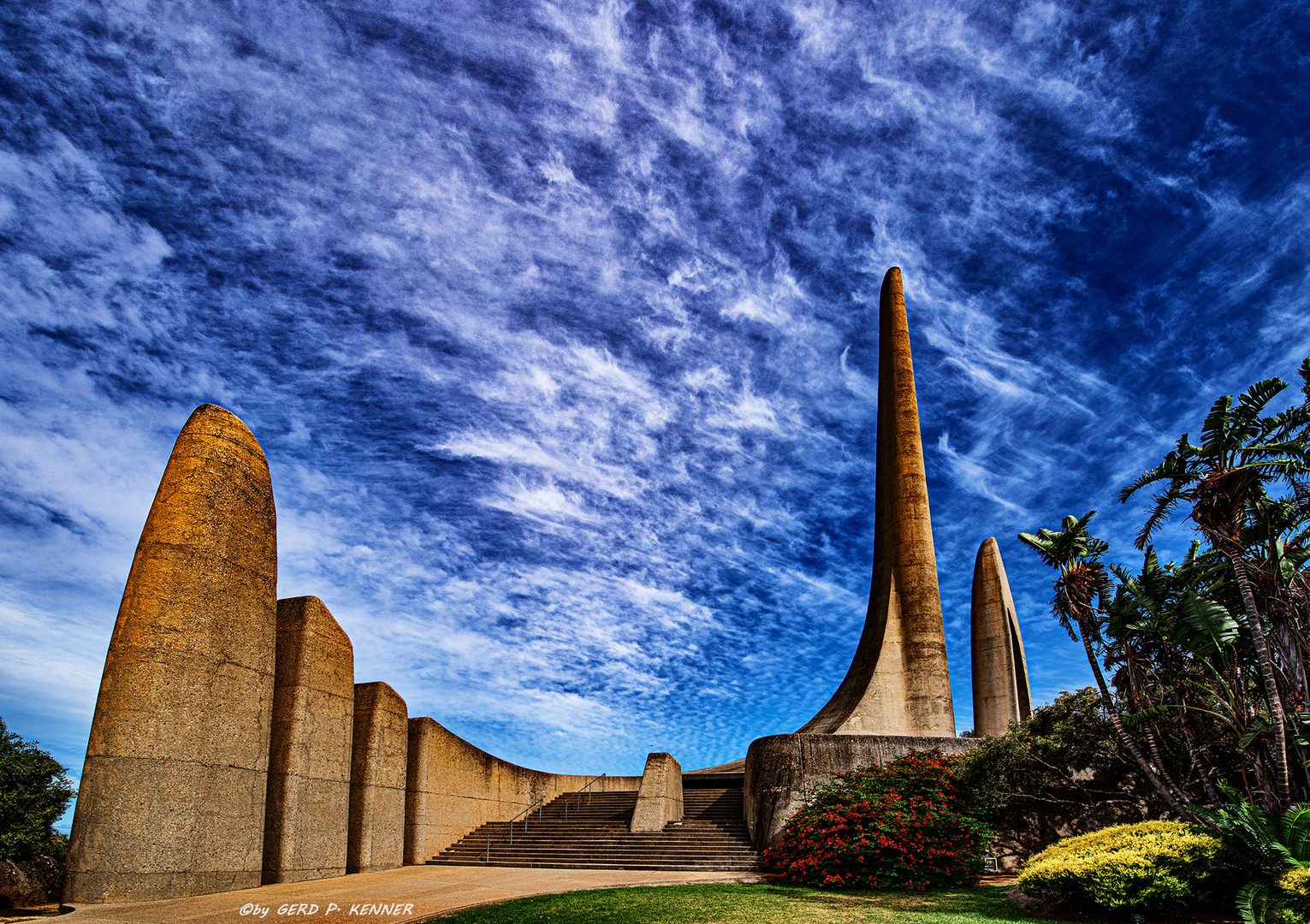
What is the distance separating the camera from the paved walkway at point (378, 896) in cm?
858

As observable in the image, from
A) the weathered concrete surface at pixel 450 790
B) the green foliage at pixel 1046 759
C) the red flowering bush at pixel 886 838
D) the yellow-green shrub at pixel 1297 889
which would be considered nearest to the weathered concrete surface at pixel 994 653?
the green foliage at pixel 1046 759

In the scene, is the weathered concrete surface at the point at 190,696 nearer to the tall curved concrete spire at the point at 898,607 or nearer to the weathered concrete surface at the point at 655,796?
the weathered concrete surface at the point at 655,796

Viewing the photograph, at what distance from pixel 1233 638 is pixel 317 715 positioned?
1336 cm

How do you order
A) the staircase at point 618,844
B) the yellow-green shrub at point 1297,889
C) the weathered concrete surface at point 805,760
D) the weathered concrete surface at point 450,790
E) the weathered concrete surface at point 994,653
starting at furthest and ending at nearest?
the weathered concrete surface at point 994,653, the weathered concrete surface at point 450,790, the staircase at point 618,844, the weathered concrete surface at point 805,760, the yellow-green shrub at point 1297,889

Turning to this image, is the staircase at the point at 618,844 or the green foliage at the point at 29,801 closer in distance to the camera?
the green foliage at the point at 29,801

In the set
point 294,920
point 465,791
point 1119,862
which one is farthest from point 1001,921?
point 465,791

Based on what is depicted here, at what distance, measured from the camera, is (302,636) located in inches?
494

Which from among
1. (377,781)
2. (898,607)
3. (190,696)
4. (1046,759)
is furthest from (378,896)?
(898,607)

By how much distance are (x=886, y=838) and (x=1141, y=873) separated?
435 centimetres

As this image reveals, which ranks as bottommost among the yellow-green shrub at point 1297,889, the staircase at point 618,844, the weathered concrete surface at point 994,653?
the staircase at point 618,844

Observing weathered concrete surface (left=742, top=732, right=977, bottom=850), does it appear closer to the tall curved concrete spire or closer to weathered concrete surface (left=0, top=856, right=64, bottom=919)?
the tall curved concrete spire

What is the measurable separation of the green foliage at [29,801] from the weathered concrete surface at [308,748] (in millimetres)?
2723

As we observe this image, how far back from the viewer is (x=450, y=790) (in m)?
16.6

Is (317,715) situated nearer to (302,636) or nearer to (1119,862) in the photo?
(302,636)
